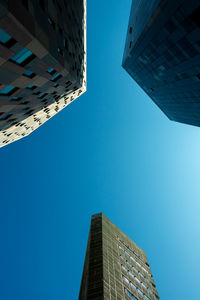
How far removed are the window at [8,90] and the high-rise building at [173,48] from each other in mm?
21039

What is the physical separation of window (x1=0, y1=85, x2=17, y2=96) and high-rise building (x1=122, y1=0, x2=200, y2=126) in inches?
828

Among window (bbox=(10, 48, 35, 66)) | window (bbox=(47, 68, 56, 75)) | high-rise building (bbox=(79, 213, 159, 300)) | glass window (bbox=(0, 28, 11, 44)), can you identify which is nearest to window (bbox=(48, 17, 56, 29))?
window (bbox=(47, 68, 56, 75))

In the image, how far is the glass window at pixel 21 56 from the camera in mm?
14320

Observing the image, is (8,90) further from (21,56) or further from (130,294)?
(130,294)

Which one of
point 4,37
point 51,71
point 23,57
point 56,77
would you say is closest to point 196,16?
point 51,71

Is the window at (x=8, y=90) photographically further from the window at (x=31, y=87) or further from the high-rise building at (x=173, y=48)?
the high-rise building at (x=173, y=48)

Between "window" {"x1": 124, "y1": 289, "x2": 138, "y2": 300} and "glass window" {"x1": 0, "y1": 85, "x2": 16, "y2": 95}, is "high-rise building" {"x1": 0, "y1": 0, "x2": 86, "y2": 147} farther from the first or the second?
"window" {"x1": 124, "y1": 289, "x2": 138, "y2": 300}

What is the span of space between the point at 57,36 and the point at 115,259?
38.6 meters

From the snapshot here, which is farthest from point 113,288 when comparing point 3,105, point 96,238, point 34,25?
point 34,25

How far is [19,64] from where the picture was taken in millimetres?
15664

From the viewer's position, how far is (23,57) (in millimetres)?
15195

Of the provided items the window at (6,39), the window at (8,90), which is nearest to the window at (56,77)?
the window at (8,90)

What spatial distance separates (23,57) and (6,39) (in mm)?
2731

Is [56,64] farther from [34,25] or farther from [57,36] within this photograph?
[34,25]
